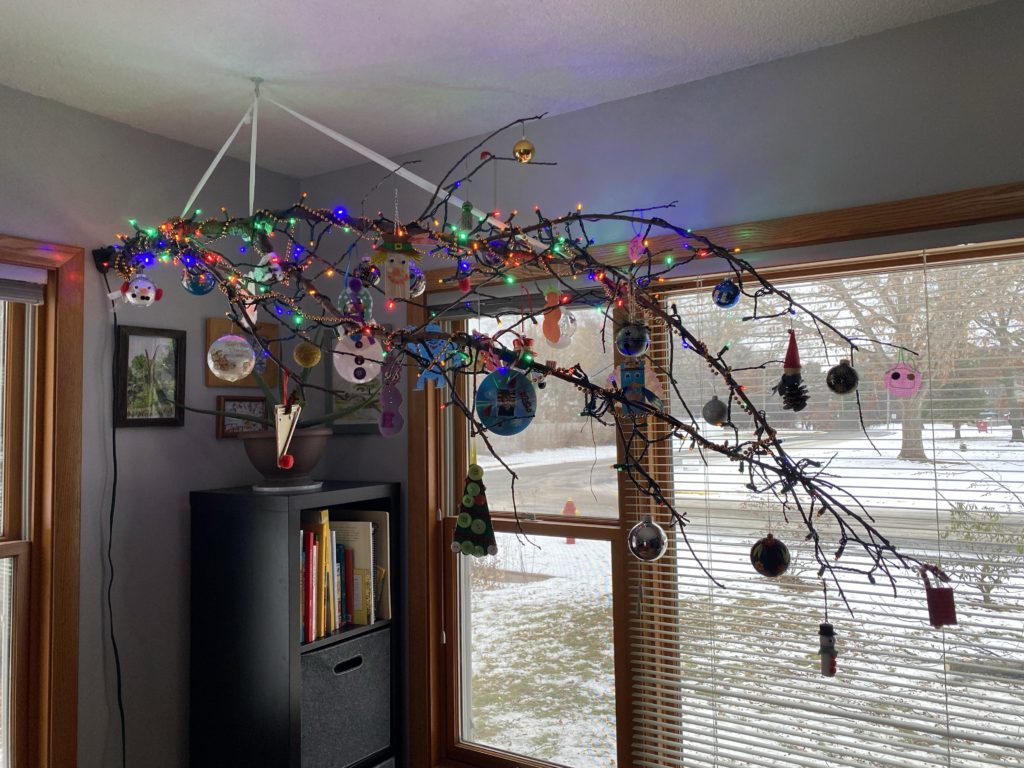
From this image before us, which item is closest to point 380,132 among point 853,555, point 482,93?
point 482,93

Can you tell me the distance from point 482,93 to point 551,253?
3.87 ft

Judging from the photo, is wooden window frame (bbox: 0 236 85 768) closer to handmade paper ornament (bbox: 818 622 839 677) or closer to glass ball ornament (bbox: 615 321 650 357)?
glass ball ornament (bbox: 615 321 650 357)

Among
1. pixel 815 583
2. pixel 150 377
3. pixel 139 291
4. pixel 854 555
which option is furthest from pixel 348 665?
pixel 854 555

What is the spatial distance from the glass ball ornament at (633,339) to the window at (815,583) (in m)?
0.71

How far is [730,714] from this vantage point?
2.04m

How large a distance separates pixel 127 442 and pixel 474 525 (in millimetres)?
1648

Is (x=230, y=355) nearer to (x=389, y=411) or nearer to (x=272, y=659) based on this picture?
(x=389, y=411)

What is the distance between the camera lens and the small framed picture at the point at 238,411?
2.61 metres

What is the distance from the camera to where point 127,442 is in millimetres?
2312

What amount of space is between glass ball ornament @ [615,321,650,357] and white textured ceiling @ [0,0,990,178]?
3.10 feet

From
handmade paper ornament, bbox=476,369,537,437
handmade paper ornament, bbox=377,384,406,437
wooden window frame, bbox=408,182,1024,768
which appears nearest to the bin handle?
wooden window frame, bbox=408,182,1024,768

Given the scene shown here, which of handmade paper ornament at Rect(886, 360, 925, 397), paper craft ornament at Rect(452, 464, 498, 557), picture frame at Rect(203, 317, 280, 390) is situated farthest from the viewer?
→ picture frame at Rect(203, 317, 280, 390)

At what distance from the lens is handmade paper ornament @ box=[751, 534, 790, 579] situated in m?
1.16

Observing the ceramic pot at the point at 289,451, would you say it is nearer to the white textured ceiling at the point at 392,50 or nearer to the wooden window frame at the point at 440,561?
the wooden window frame at the point at 440,561
